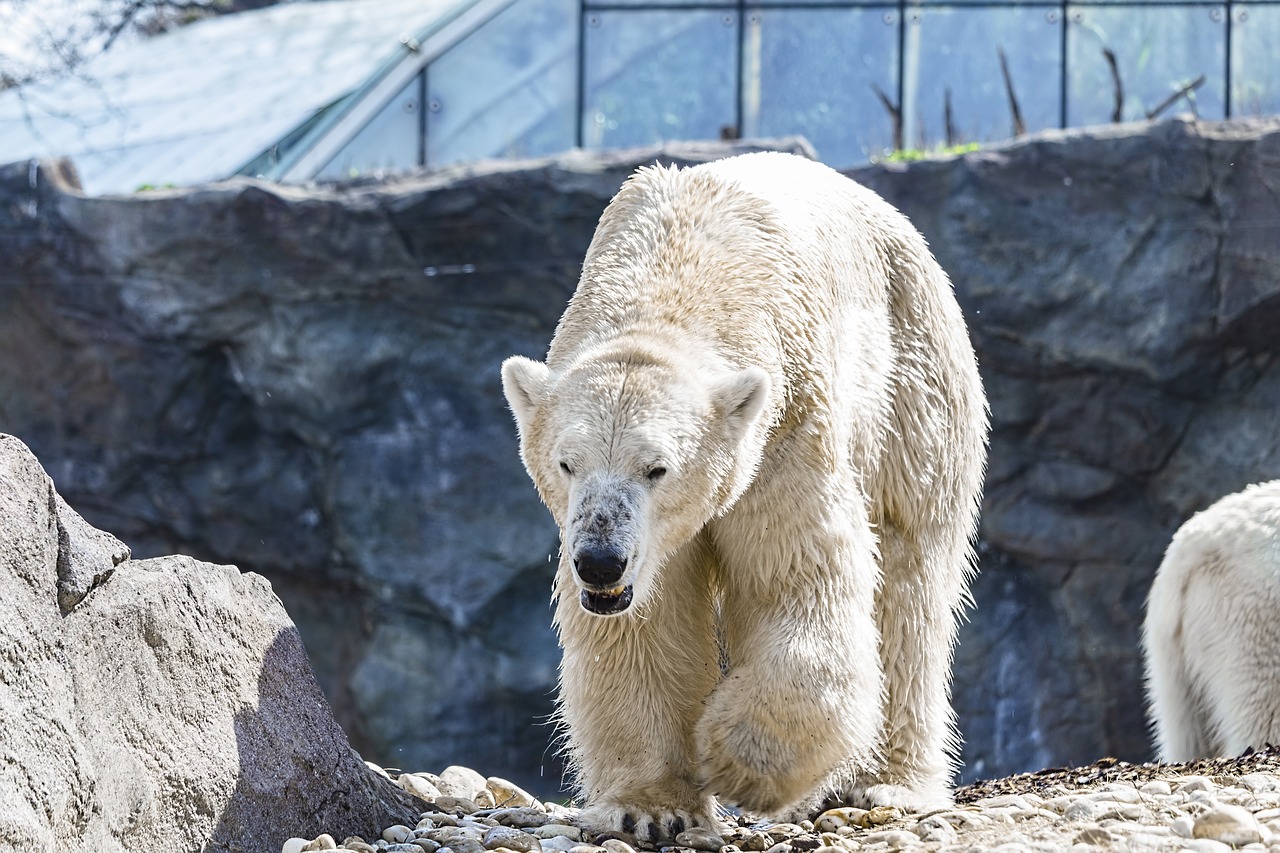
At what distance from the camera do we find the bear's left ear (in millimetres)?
3084

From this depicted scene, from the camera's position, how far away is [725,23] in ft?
35.2

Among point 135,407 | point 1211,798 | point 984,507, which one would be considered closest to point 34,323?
point 135,407

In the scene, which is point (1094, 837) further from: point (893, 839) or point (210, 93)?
point (210, 93)

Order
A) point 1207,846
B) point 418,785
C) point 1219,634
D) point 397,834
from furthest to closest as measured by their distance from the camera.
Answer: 1. point 1219,634
2. point 418,785
3. point 397,834
4. point 1207,846

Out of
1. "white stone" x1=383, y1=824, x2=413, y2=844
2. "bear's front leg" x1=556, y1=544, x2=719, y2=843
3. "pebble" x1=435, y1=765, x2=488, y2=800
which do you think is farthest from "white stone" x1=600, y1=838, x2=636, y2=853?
"pebble" x1=435, y1=765, x2=488, y2=800

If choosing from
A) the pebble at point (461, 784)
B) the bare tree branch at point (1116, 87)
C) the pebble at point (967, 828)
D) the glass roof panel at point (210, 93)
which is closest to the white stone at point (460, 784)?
the pebble at point (461, 784)

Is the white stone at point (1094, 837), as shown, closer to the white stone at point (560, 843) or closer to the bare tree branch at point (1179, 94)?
the white stone at point (560, 843)

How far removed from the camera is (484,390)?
9398mm

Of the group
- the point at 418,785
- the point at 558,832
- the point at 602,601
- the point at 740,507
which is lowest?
the point at 418,785

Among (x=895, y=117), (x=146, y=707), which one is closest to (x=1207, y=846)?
(x=146, y=707)

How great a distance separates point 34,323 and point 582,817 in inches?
295

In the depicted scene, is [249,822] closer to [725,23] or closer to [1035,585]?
[1035,585]

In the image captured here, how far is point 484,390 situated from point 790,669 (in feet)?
21.0

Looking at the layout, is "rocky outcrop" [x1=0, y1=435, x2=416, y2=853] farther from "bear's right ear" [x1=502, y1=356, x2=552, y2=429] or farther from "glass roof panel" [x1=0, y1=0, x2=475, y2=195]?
"glass roof panel" [x1=0, y1=0, x2=475, y2=195]
